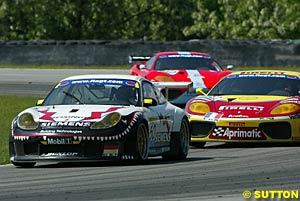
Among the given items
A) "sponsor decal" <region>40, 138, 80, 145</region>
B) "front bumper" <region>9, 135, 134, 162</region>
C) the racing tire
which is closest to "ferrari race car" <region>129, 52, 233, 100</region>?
the racing tire

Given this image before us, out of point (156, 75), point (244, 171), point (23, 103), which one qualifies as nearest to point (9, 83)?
point (23, 103)

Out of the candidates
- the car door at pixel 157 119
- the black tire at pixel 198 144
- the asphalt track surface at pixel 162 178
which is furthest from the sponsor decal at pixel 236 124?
the car door at pixel 157 119

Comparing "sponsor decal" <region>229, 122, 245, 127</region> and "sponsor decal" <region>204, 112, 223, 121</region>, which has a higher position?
"sponsor decal" <region>204, 112, 223, 121</region>

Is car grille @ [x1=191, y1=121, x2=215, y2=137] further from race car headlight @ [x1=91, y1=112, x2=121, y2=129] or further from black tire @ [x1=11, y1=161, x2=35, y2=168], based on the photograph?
black tire @ [x1=11, y1=161, x2=35, y2=168]

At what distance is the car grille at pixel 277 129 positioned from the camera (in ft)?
48.5

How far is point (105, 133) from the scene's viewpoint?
11711 millimetres

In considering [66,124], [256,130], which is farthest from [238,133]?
[66,124]

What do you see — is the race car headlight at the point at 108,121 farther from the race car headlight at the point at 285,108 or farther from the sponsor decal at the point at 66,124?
the race car headlight at the point at 285,108

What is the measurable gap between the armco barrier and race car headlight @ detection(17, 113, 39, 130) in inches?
899

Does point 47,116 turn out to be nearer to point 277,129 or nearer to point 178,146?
point 178,146

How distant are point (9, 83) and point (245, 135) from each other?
1575 centimetres

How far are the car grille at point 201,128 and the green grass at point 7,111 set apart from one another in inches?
104

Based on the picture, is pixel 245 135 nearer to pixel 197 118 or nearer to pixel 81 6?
pixel 197 118

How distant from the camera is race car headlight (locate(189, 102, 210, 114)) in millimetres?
15344
